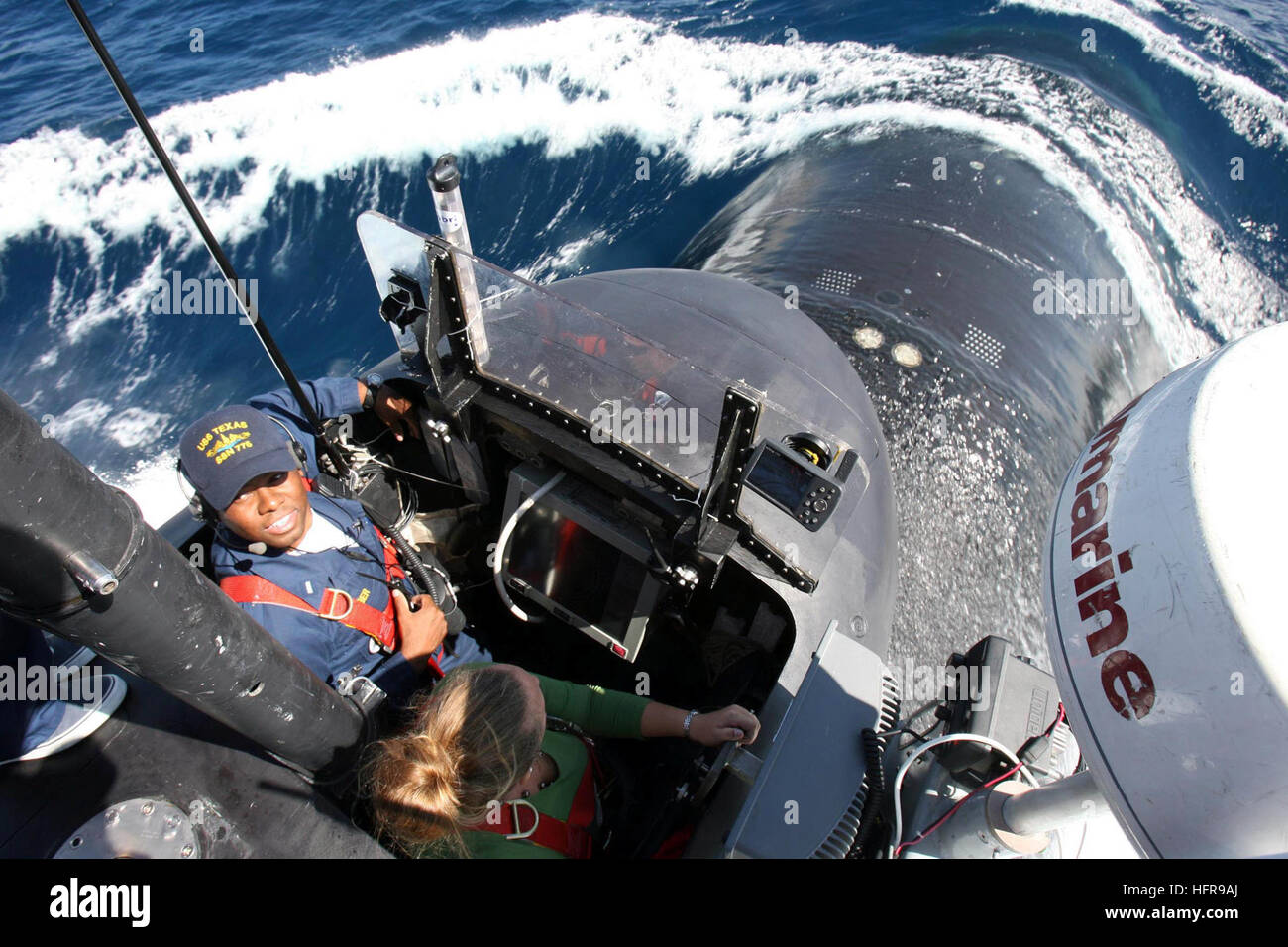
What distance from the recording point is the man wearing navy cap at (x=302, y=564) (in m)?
2.91

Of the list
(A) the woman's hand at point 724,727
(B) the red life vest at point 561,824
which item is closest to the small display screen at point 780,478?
(A) the woman's hand at point 724,727

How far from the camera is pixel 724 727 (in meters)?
2.92

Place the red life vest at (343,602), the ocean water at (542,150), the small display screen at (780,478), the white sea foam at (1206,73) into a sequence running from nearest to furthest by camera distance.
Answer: the small display screen at (780,478) → the red life vest at (343,602) → the ocean water at (542,150) → the white sea foam at (1206,73)

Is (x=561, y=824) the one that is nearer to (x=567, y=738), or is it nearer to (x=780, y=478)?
(x=567, y=738)

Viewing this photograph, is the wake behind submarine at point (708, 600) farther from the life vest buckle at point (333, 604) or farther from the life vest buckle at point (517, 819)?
the life vest buckle at point (333, 604)

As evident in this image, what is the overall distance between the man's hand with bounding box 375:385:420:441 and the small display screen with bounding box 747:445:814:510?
2525 millimetres

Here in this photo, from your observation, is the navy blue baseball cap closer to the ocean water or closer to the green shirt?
the green shirt

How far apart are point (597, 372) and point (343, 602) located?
58.8 inches

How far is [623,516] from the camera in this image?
3.43 metres

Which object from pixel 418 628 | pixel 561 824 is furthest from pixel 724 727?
pixel 418 628

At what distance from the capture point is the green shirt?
241cm

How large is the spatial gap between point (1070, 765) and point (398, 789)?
285 centimetres

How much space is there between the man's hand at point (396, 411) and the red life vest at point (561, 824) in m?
2.31

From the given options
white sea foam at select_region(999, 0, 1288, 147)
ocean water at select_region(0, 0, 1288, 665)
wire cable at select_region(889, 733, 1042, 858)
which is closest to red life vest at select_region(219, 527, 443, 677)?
wire cable at select_region(889, 733, 1042, 858)
